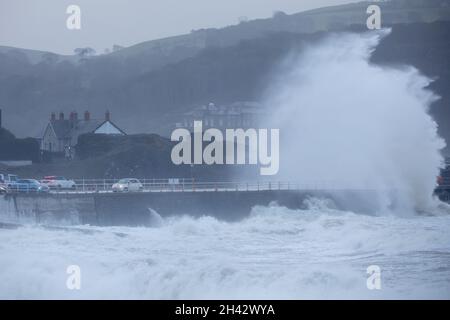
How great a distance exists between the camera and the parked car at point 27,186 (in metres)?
24.9

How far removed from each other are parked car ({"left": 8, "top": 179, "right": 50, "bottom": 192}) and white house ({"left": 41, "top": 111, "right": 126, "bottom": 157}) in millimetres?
3720

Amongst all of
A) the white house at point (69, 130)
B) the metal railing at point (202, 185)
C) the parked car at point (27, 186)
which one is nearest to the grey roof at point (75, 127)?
the white house at point (69, 130)

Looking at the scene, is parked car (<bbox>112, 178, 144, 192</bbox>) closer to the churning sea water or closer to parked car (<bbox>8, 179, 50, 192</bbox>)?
parked car (<bbox>8, 179, 50, 192</bbox>)

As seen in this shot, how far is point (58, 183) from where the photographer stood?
25.9 m

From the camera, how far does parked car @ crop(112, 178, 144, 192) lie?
26.1 m

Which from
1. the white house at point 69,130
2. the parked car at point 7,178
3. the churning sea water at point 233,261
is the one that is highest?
the white house at point 69,130

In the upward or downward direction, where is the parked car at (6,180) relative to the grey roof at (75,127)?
downward

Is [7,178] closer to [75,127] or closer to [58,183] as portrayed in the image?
[58,183]

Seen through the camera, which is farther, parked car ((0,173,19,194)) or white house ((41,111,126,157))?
white house ((41,111,126,157))

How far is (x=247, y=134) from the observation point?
2381 centimetres

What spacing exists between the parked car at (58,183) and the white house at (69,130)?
111 inches

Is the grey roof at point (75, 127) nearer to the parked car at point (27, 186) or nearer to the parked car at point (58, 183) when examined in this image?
the parked car at point (58, 183)

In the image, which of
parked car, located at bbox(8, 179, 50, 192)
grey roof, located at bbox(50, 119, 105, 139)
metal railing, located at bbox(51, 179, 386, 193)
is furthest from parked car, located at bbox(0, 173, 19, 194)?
grey roof, located at bbox(50, 119, 105, 139)

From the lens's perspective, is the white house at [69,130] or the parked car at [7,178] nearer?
the parked car at [7,178]
